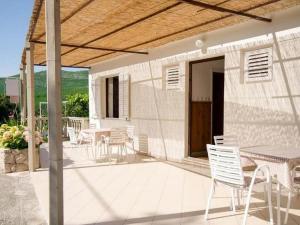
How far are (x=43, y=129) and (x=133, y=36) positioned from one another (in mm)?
7154

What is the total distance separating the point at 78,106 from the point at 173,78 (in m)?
7.74

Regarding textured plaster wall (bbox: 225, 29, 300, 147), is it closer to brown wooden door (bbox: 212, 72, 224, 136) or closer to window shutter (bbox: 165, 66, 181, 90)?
window shutter (bbox: 165, 66, 181, 90)

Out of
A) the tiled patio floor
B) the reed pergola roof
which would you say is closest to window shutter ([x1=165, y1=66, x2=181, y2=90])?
the reed pergola roof

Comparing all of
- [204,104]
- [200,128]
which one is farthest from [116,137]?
[204,104]

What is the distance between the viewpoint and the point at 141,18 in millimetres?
5305

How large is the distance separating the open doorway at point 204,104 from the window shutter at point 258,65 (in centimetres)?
167

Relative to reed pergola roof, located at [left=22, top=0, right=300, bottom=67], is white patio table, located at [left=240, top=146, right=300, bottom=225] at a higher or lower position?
lower

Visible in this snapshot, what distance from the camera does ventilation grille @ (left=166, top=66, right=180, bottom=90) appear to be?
297 inches

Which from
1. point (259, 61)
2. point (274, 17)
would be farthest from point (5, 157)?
point (274, 17)

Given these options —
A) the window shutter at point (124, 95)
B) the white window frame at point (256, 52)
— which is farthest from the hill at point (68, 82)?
the white window frame at point (256, 52)

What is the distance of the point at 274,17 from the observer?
5246 millimetres

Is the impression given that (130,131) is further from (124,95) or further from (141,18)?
(141,18)

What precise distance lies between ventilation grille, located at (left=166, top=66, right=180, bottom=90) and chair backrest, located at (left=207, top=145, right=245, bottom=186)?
415cm

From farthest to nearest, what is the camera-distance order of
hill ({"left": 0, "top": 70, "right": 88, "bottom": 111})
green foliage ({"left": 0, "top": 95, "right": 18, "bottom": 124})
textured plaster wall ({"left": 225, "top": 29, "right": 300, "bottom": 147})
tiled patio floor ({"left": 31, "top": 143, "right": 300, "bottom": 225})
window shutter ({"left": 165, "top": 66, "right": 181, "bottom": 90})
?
hill ({"left": 0, "top": 70, "right": 88, "bottom": 111}) → green foliage ({"left": 0, "top": 95, "right": 18, "bottom": 124}) → window shutter ({"left": 165, "top": 66, "right": 181, "bottom": 90}) → textured plaster wall ({"left": 225, "top": 29, "right": 300, "bottom": 147}) → tiled patio floor ({"left": 31, "top": 143, "right": 300, "bottom": 225})
